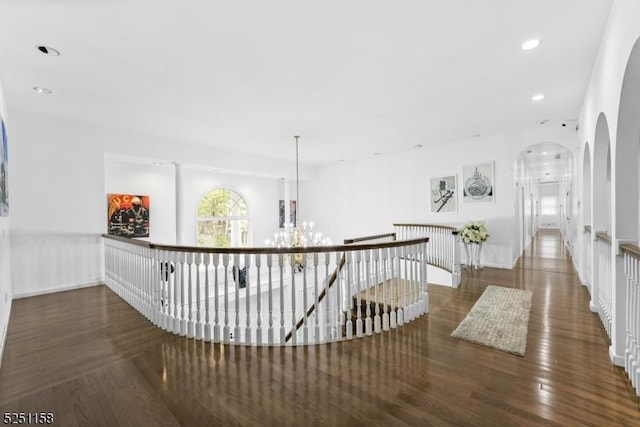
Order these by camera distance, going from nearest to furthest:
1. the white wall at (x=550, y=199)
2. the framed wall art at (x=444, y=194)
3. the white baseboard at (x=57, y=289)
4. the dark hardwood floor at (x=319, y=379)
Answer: the dark hardwood floor at (x=319, y=379) < the white baseboard at (x=57, y=289) < the framed wall art at (x=444, y=194) < the white wall at (x=550, y=199)

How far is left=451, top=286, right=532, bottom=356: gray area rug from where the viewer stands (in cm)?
287

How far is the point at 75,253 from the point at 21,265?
69 centimetres

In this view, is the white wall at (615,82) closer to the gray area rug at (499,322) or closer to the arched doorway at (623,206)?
the arched doorway at (623,206)

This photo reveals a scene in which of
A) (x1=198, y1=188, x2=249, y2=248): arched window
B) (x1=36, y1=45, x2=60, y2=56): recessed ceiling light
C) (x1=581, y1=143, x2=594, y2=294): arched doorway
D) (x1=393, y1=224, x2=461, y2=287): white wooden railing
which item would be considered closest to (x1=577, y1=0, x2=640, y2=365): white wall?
(x1=581, y1=143, x2=594, y2=294): arched doorway

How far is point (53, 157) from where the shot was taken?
488 centimetres

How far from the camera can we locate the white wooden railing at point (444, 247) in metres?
5.23

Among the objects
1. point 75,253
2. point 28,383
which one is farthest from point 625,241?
point 75,253

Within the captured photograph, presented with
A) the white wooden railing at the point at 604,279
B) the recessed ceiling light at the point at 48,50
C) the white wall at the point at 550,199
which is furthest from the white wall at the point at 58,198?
the white wall at the point at 550,199

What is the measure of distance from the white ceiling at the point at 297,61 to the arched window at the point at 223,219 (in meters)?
3.38

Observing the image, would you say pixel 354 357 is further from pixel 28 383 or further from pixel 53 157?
pixel 53 157

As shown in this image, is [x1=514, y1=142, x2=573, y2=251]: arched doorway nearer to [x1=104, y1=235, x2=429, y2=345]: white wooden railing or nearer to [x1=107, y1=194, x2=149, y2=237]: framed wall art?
[x1=104, y1=235, x2=429, y2=345]: white wooden railing

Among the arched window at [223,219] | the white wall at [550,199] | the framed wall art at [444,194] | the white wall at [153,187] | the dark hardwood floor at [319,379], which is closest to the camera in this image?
the dark hardwood floor at [319,379]

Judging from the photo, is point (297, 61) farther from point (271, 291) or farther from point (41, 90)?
point (41, 90)

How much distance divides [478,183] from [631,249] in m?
4.85
